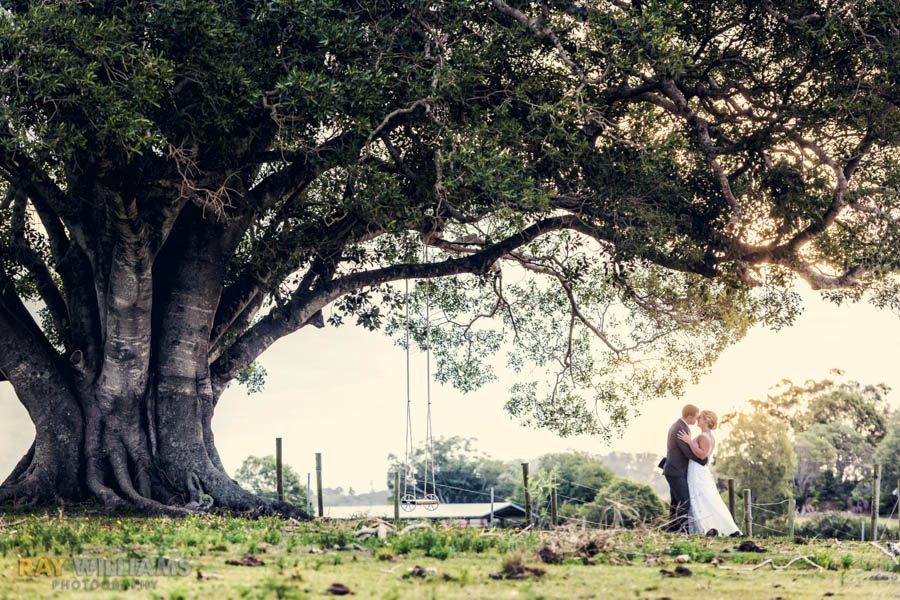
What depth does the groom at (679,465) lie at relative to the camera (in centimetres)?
1184

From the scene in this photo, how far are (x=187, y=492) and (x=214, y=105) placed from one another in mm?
5378

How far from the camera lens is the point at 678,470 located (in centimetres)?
1193

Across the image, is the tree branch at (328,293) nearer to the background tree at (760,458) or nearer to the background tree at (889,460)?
the background tree at (760,458)

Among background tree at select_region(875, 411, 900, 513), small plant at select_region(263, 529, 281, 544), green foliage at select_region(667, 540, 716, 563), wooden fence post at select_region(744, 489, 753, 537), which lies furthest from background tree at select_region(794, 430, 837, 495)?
small plant at select_region(263, 529, 281, 544)

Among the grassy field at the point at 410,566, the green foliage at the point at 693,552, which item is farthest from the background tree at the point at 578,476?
the grassy field at the point at 410,566

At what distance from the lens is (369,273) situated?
14.0 metres

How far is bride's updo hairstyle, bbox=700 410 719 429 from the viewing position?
38.5 ft

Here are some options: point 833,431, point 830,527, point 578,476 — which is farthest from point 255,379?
point 833,431

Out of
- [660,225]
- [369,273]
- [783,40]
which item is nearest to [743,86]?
[783,40]

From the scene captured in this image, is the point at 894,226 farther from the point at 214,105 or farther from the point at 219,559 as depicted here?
the point at 219,559

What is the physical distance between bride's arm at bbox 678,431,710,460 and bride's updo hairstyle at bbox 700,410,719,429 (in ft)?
0.69

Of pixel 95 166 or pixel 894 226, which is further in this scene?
pixel 894 226

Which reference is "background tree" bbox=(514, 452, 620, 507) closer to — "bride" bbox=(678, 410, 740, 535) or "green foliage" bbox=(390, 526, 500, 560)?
"bride" bbox=(678, 410, 740, 535)

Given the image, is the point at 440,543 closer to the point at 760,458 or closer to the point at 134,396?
the point at 134,396
